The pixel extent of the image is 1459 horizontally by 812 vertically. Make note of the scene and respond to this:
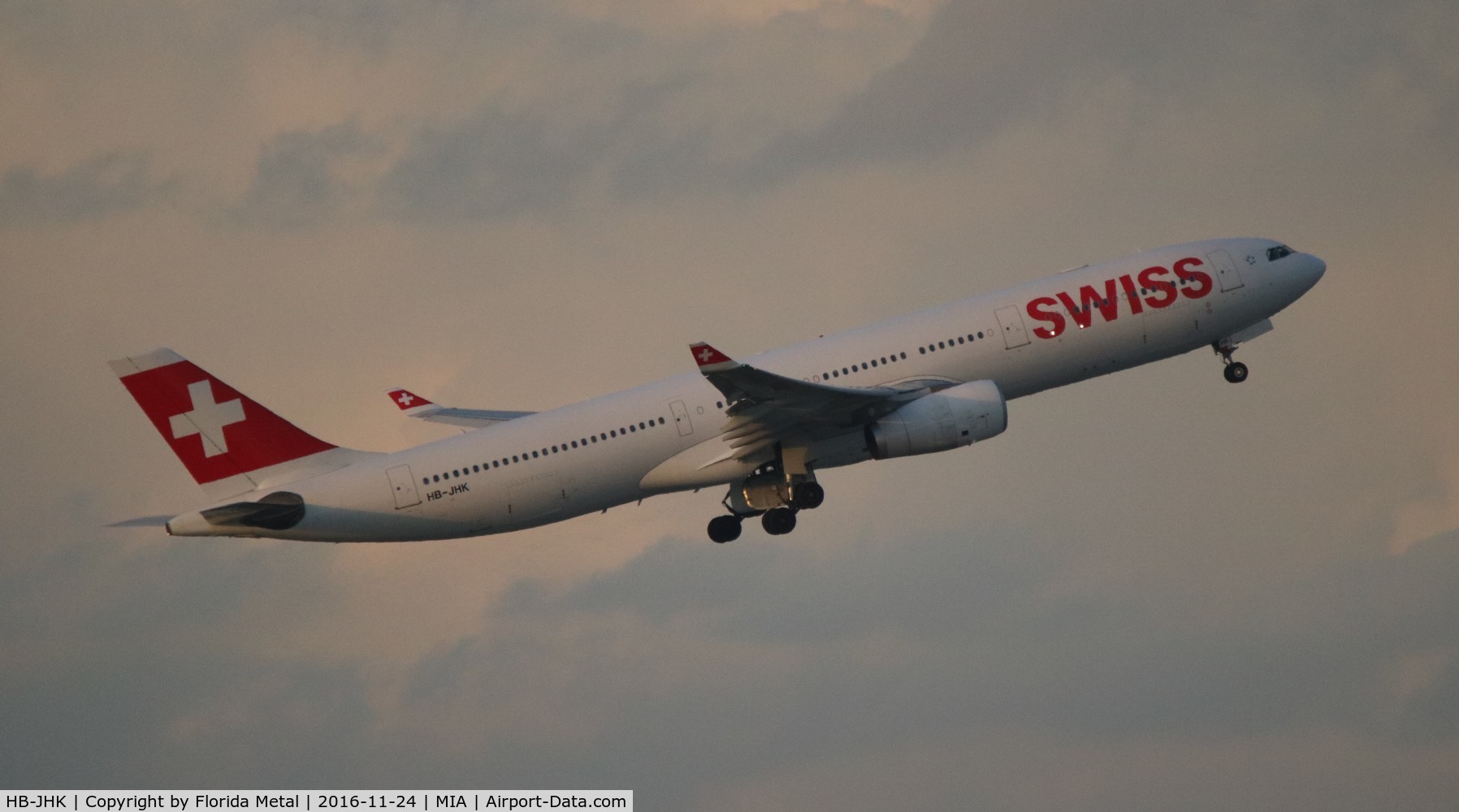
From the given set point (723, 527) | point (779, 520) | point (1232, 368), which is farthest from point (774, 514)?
point (1232, 368)

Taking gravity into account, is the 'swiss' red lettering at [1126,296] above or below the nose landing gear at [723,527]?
above

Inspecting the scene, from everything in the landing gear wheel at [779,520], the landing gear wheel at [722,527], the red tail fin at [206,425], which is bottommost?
the landing gear wheel at [779,520]

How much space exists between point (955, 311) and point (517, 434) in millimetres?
14535

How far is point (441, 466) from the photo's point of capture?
55.5 metres

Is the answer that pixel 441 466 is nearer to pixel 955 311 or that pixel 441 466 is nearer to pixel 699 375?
pixel 699 375

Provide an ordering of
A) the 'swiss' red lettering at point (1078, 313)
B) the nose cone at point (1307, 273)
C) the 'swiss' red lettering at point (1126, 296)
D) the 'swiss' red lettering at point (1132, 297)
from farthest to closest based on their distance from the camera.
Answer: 1. the nose cone at point (1307, 273)
2. the 'swiss' red lettering at point (1132, 297)
3. the 'swiss' red lettering at point (1078, 313)
4. the 'swiss' red lettering at point (1126, 296)

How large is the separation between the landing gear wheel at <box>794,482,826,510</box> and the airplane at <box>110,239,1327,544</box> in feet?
0.29

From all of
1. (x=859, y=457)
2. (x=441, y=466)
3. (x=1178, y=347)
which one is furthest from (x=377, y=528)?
(x=1178, y=347)

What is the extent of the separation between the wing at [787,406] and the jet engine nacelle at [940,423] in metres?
0.44

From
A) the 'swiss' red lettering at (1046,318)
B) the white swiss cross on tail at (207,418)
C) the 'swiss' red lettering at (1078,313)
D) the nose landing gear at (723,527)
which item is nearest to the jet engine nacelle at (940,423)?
the 'swiss' red lettering at (1046,318)

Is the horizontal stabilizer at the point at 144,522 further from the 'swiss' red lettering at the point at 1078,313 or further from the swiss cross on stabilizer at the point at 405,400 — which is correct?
the 'swiss' red lettering at the point at 1078,313

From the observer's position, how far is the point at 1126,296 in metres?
58.8

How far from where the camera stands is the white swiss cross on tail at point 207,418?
5581 centimetres

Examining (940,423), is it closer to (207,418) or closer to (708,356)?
(708,356)
